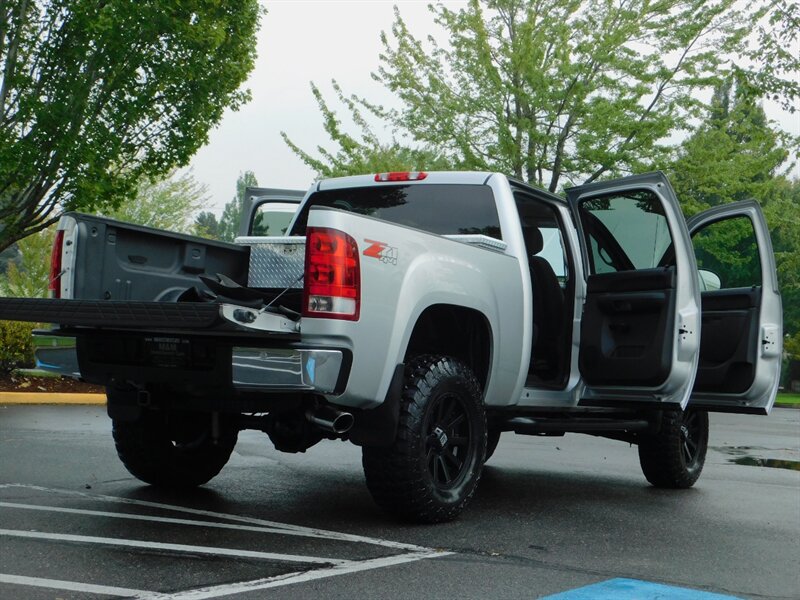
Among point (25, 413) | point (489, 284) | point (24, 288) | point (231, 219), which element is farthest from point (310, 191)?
point (231, 219)

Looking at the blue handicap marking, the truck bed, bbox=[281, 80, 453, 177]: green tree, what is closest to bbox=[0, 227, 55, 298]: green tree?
bbox=[281, 80, 453, 177]: green tree

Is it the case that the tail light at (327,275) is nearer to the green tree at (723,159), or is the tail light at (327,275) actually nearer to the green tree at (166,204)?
the green tree at (723,159)

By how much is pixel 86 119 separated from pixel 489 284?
9.82 m

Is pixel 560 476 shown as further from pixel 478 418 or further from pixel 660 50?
pixel 660 50

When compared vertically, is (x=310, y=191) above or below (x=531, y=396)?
above

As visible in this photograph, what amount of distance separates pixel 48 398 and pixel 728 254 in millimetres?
11238

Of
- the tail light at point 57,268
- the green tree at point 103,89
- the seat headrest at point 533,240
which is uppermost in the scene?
the green tree at point 103,89

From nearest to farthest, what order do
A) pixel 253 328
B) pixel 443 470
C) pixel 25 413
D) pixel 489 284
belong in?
pixel 253 328 < pixel 443 470 < pixel 489 284 < pixel 25 413

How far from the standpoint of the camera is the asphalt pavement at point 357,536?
4203mm

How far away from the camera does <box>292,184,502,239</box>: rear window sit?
6.71 meters

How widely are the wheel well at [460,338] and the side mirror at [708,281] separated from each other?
2768 mm

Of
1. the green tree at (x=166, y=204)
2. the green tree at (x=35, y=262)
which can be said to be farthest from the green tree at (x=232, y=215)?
the green tree at (x=35, y=262)

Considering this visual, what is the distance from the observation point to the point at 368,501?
6582mm

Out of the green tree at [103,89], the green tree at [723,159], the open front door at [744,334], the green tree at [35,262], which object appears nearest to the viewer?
the open front door at [744,334]
